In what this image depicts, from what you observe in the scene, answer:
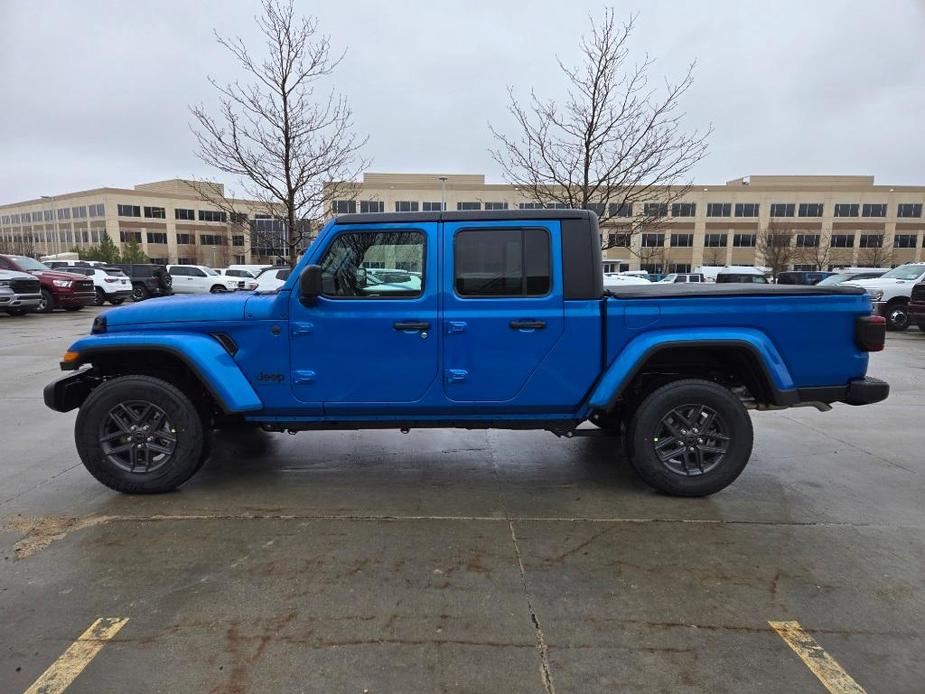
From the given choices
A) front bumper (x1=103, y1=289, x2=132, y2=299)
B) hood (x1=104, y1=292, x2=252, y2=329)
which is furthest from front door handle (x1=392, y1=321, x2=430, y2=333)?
front bumper (x1=103, y1=289, x2=132, y2=299)

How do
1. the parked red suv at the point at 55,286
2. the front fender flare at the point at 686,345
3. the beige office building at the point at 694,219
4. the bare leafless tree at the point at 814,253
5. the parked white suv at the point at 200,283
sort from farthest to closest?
the beige office building at the point at 694,219
the bare leafless tree at the point at 814,253
the parked white suv at the point at 200,283
the parked red suv at the point at 55,286
the front fender flare at the point at 686,345

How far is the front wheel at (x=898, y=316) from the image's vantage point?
52.3ft

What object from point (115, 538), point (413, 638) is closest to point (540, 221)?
point (413, 638)

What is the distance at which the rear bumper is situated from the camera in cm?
396

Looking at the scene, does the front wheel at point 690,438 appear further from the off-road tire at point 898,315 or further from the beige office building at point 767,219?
the beige office building at point 767,219

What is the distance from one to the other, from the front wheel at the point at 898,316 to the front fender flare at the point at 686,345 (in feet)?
50.8

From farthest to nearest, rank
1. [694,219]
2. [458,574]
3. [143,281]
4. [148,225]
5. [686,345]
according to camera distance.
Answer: [148,225] < [694,219] < [143,281] < [686,345] < [458,574]

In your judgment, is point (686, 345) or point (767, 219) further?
point (767, 219)

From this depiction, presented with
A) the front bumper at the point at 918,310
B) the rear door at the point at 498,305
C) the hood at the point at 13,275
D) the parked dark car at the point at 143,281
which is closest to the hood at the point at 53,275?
the hood at the point at 13,275

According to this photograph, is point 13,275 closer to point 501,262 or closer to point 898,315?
point 501,262

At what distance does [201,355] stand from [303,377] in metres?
0.68

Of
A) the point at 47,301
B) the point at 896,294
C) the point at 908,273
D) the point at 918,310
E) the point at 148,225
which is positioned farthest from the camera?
the point at 148,225

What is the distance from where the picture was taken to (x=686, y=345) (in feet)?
12.7

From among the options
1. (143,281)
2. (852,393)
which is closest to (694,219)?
(143,281)
